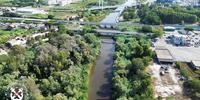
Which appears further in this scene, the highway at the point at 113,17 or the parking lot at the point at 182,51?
the highway at the point at 113,17

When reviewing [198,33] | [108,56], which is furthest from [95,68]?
[198,33]

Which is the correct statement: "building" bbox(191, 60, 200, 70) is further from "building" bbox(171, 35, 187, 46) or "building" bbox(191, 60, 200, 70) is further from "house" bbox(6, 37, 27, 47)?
"house" bbox(6, 37, 27, 47)

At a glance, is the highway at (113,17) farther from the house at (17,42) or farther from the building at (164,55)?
the building at (164,55)

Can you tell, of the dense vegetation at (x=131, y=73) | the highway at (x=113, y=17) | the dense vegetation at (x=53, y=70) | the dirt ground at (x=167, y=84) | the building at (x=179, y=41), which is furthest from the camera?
the highway at (x=113, y=17)

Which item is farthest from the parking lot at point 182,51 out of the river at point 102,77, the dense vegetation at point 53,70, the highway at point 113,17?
the highway at point 113,17

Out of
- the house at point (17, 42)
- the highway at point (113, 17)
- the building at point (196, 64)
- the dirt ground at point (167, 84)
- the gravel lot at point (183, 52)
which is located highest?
the highway at point (113, 17)

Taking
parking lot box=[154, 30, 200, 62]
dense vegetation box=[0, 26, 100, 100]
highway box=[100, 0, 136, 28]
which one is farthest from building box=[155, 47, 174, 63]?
highway box=[100, 0, 136, 28]

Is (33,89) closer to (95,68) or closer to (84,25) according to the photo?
(95,68)

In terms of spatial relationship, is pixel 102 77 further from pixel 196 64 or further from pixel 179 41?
pixel 179 41
